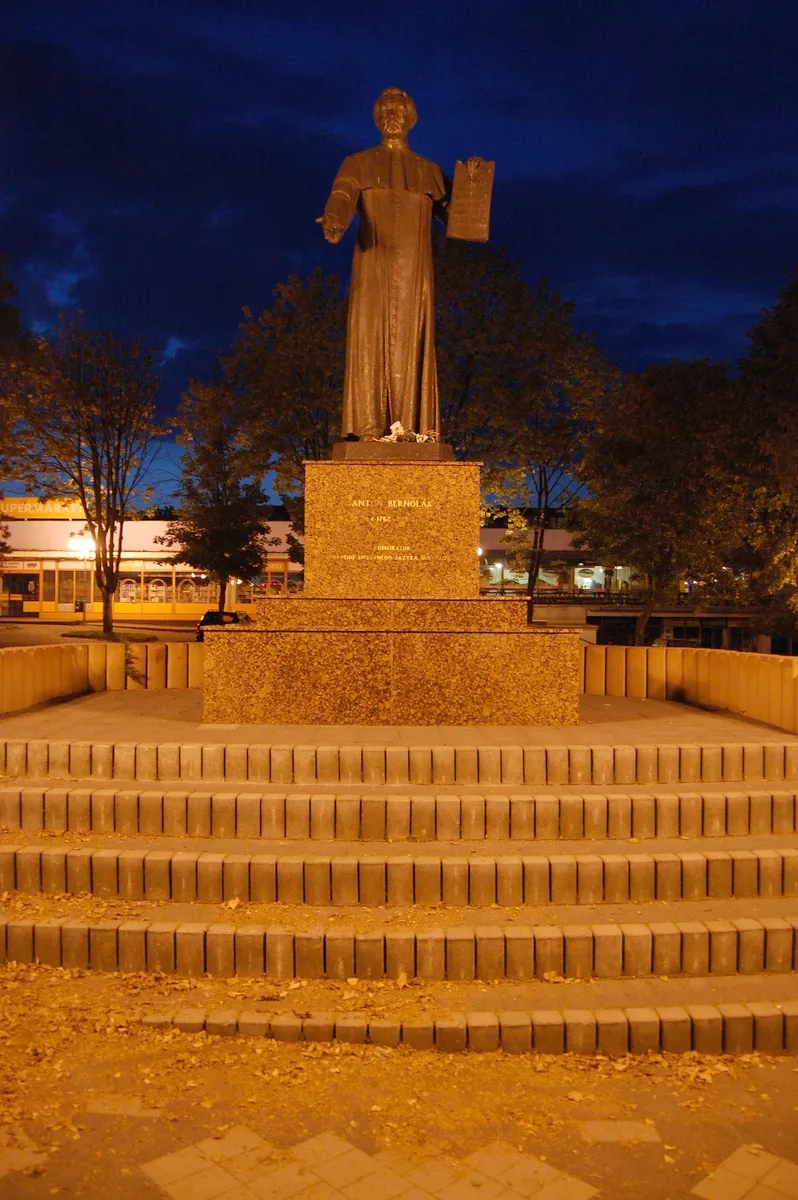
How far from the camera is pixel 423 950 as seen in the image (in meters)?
3.99

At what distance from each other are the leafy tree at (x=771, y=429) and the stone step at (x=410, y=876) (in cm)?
1383

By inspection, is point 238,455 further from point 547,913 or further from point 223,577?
point 547,913

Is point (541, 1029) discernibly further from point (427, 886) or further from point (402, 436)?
point (402, 436)

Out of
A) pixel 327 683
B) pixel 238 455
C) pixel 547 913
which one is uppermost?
pixel 238 455

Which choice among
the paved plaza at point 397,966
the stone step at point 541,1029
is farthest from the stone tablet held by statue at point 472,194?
the stone step at point 541,1029

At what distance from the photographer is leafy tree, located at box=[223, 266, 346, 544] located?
1912 cm

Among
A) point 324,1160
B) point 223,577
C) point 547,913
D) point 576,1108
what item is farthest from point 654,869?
point 223,577

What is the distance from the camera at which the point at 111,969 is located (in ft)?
13.4

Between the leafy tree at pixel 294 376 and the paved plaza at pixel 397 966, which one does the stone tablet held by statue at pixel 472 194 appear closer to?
the paved plaza at pixel 397 966

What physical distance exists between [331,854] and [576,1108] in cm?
180

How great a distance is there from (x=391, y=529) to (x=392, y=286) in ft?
8.32

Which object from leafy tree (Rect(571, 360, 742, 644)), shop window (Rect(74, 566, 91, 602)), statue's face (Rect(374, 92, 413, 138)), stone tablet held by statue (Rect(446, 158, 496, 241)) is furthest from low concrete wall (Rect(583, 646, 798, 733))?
shop window (Rect(74, 566, 91, 602))

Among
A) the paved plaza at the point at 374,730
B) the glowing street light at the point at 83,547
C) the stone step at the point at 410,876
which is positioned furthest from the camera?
the glowing street light at the point at 83,547

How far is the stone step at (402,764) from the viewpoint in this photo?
5352mm
